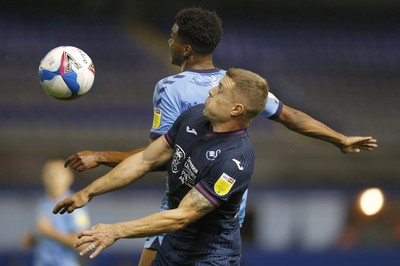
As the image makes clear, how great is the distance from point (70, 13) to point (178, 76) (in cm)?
976

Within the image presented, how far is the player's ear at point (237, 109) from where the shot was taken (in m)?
4.29

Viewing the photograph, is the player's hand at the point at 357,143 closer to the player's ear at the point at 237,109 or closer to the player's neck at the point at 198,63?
the player's neck at the point at 198,63

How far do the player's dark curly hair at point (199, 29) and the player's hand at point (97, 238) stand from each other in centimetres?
139

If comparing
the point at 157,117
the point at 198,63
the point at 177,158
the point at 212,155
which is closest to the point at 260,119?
the point at 198,63

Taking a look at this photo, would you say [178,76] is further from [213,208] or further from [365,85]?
[365,85]

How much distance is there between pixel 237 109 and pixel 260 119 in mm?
7241

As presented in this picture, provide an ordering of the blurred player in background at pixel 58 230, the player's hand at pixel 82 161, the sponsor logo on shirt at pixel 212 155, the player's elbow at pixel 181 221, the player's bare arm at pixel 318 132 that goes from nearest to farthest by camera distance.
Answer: the player's elbow at pixel 181 221 → the sponsor logo on shirt at pixel 212 155 → the player's hand at pixel 82 161 → the player's bare arm at pixel 318 132 → the blurred player in background at pixel 58 230

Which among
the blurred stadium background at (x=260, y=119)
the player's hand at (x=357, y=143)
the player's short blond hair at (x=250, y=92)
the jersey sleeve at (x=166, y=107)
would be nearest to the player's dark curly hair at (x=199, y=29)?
the jersey sleeve at (x=166, y=107)

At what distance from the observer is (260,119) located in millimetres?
11516

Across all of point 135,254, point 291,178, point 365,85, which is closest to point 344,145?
point 135,254

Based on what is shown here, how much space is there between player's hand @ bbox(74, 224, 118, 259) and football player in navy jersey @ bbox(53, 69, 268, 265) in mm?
110

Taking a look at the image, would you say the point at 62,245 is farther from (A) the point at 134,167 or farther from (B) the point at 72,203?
(B) the point at 72,203

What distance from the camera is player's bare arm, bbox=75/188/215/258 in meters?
3.89

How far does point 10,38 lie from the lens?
13242 millimetres
